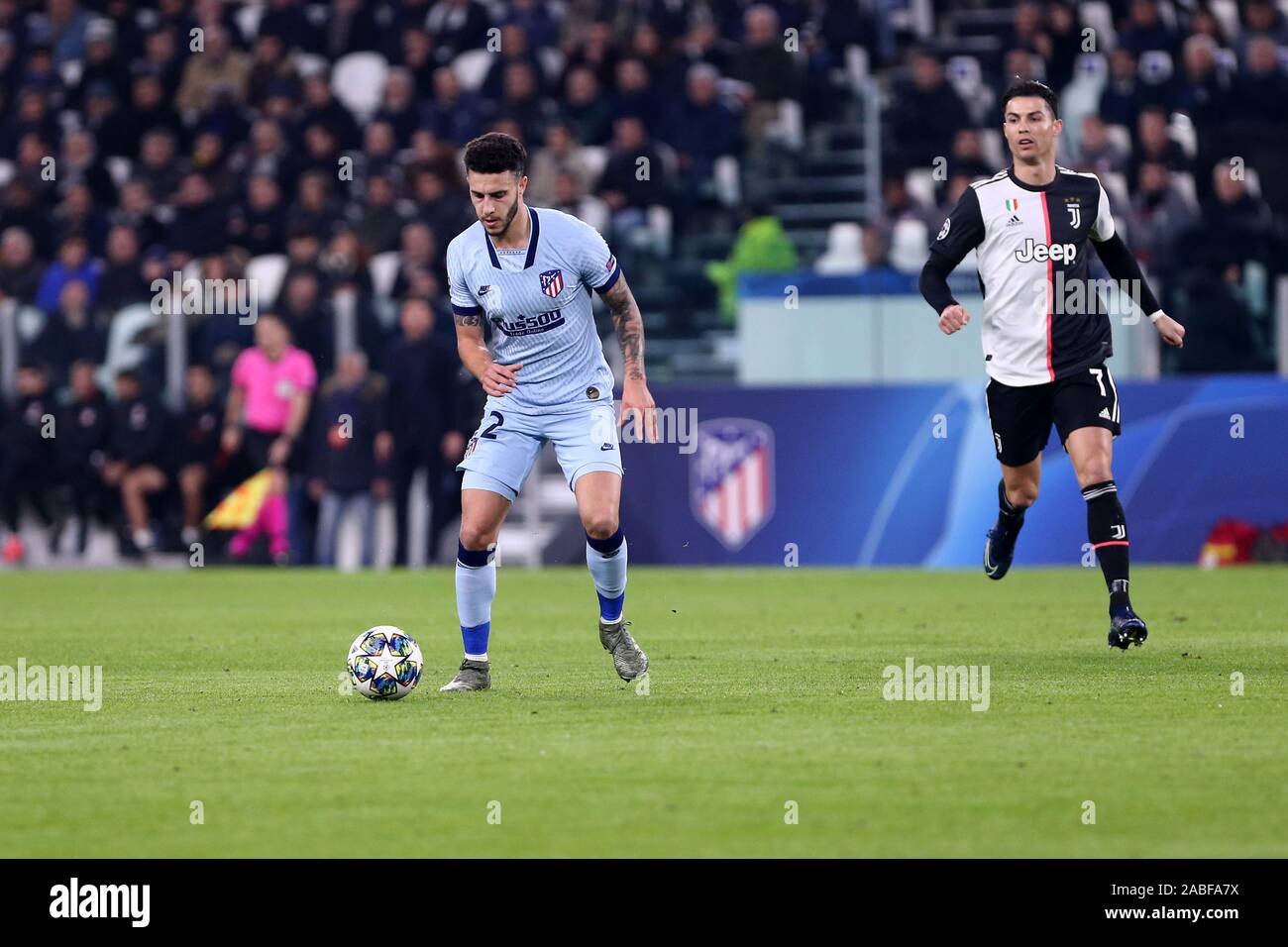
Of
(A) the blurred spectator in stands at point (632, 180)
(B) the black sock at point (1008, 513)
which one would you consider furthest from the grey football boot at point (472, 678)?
(A) the blurred spectator in stands at point (632, 180)

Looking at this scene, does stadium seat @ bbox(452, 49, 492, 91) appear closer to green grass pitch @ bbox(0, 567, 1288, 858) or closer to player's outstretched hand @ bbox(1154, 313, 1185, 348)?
green grass pitch @ bbox(0, 567, 1288, 858)

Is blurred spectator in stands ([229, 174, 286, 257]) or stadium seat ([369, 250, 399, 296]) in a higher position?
blurred spectator in stands ([229, 174, 286, 257])

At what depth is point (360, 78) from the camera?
85.5 feet

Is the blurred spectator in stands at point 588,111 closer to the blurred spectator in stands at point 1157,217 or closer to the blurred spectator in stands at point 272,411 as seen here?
the blurred spectator in stands at point 272,411

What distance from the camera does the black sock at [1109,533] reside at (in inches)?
395

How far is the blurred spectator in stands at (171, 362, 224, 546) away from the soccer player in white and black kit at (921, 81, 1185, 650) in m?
11.6

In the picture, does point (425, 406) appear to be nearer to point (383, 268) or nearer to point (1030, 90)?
point (383, 268)

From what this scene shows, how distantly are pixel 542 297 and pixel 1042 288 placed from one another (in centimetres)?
274

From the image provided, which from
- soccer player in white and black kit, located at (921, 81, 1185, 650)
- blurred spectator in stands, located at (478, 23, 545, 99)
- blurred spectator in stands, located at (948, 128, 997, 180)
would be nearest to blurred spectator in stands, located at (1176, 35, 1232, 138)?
blurred spectator in stands, located at (948, 128, 997, 180)

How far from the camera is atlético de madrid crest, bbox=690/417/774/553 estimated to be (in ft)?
62.7

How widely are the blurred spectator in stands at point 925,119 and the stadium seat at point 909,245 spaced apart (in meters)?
2.14

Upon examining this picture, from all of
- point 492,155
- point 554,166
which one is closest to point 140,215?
point 554,166
